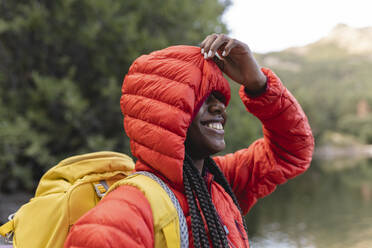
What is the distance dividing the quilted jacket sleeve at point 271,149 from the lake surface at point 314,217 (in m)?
11.1

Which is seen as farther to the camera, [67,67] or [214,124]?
[67,67]

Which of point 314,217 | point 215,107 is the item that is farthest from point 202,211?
point 314,217

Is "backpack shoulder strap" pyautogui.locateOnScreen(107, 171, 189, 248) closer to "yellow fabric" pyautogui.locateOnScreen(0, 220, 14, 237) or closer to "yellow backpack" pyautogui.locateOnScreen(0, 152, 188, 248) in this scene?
"yellow backpack" pyautogui.locateOnScreen(0, 152, 188, 248)

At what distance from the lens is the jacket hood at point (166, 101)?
1522mm

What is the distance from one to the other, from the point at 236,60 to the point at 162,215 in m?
0.83

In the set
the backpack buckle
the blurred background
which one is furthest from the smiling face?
the blurred background

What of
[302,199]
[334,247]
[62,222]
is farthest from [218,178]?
[302,199]

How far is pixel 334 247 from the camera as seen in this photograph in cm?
1255

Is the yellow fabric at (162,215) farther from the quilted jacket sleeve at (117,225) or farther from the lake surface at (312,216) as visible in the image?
the lake surface at (312,216)

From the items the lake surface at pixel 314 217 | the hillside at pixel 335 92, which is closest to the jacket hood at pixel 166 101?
the lake surface at pixel 314 217

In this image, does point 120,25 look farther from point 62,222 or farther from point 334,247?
point 334,247

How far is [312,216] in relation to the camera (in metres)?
17.0

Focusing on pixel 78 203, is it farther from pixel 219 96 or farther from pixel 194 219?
pixel 219 96

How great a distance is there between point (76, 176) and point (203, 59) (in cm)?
79
